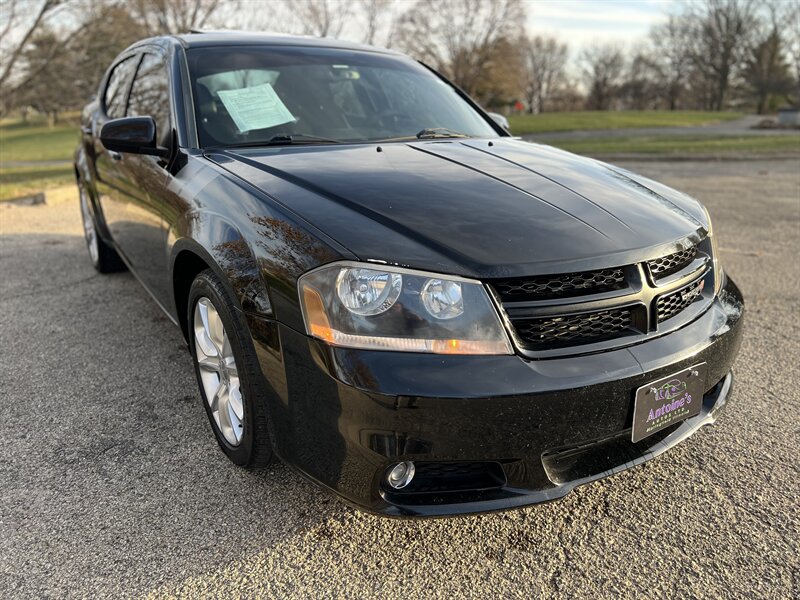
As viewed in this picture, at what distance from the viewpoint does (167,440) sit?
2566mm

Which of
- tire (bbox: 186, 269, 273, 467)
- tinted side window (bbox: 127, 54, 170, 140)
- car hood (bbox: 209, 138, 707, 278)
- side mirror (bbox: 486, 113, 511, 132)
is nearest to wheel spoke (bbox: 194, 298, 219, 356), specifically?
tire (bbox: 186, 269, 273, 467)

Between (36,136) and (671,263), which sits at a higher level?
(671,263)

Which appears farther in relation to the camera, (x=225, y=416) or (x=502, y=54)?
(x=502, y=54)

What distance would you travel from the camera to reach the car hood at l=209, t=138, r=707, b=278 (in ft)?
5.80

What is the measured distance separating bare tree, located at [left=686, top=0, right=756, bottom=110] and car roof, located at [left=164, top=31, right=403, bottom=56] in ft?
198

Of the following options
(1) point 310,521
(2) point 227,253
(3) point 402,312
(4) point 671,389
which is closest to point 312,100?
(2) point 227,253

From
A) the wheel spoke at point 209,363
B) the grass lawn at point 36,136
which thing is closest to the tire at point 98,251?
the wheel spoke at point 209,363

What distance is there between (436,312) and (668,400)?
79 centimetres

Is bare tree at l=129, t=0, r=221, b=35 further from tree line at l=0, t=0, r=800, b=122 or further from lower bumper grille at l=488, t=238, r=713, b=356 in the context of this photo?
lower bumper grille at l=488, t=238, r=713, b=356

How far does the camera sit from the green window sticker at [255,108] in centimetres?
277

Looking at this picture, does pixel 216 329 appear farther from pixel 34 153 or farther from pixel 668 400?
pixel 34 153

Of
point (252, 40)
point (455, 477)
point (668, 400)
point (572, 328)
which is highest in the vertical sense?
point (252, 40)

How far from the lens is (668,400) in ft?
6.15

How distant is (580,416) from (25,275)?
4.84 meters
